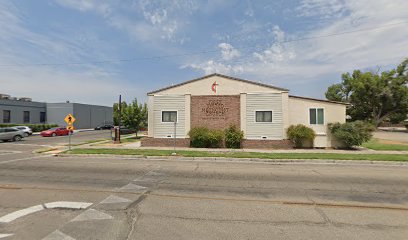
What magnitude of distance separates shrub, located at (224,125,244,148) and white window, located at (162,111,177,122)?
4.82 meters

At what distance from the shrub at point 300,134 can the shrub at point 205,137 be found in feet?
18.7

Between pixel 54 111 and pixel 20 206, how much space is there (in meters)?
46.9

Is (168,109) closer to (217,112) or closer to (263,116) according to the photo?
(217,112)

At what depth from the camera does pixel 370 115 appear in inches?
1859

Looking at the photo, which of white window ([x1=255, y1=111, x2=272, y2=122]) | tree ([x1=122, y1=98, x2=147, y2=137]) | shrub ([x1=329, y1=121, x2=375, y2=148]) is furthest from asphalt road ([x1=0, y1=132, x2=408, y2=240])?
tree ([x1=122, y1=98, x2=147, y2=137])

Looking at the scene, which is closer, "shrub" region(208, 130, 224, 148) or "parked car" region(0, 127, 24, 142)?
"shrub" region(208, 130, 224, 148)

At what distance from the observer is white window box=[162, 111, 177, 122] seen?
1939 centimetres

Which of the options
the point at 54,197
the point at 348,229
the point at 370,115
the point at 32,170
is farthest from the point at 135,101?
the point at 370,115

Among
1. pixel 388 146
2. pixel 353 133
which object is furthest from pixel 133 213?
pixel 388 146

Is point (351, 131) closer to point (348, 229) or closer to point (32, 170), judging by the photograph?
point (348, 229)

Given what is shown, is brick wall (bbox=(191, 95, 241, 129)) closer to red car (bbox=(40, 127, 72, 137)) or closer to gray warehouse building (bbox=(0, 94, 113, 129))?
red car (bbox=(40, 127, 72, 137))

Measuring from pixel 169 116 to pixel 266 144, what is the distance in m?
8.86

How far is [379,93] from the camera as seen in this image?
4284cm

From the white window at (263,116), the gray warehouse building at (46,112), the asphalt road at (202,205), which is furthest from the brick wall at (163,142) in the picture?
the gray warehouse building at (46,112)
